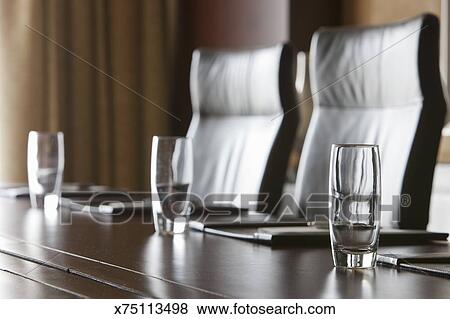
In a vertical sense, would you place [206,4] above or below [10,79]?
above

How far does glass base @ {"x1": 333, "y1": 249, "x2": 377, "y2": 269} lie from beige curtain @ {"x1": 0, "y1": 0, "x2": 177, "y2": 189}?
3158mm

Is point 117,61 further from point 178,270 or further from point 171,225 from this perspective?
point 178,270

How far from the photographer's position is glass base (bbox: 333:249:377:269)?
1.06m

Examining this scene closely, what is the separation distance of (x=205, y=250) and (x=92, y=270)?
25 cm

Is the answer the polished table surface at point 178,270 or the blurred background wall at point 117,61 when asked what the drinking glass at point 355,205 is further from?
the blurred background wall at point 117,61

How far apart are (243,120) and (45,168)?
0.87m

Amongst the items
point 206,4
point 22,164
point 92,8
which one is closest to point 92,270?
point 22,164

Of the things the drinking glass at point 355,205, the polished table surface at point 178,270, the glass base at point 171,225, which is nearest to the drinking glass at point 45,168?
the polished table surface at point 178,270

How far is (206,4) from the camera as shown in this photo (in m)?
4.57

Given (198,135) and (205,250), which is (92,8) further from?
(205,250)

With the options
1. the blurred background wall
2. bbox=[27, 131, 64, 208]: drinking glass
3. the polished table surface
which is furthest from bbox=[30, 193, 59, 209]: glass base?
the blurred background wall

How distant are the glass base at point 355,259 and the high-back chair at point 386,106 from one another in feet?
2.88

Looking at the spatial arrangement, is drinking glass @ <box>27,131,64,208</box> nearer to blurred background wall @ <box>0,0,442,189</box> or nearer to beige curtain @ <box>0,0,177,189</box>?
blurred background wall @ <box>0,0,442,189</box>
